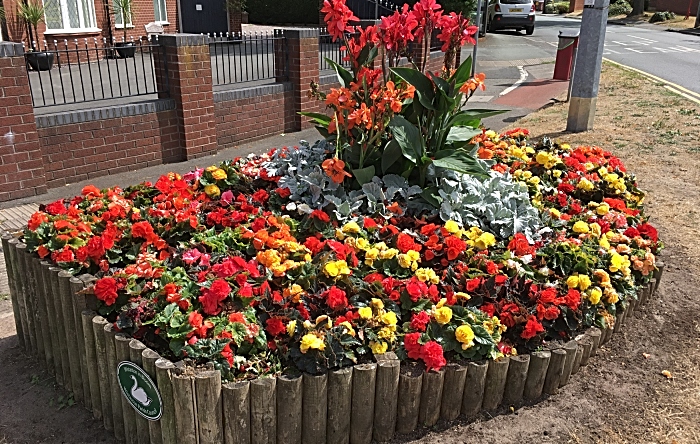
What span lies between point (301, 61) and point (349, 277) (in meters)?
6.64

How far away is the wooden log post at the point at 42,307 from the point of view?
11.3ft

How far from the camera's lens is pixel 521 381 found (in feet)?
10.4

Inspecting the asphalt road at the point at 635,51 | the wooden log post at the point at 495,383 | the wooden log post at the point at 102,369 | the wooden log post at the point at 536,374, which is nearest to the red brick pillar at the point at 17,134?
the wooden log post at the point at 102,369

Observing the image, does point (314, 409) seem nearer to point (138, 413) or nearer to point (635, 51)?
point (138, 413)

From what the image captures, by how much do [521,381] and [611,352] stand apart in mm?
863

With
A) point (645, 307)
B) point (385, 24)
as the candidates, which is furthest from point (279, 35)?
point (645, 307)

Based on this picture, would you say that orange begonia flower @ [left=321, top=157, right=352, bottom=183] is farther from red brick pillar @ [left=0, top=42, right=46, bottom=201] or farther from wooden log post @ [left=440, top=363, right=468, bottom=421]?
red brick pillar @ [left=0, top=42, right=46, bottom=201]

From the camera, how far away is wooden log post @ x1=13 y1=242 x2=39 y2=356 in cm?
358

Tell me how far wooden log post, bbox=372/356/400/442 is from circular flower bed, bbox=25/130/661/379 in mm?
116

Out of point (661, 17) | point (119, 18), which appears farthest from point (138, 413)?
point (661, 17)

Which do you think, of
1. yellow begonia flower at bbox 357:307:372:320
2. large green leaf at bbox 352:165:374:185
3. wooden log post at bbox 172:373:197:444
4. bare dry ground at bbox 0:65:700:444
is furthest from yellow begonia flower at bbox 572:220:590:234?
wooden log post at bbox 172:373:197:444

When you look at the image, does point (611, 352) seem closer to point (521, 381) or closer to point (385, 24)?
point (521, 381)

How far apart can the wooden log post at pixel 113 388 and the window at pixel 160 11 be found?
16809mm

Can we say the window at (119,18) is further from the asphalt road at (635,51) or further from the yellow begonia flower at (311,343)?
the yellow begonia flower at (311,343)
